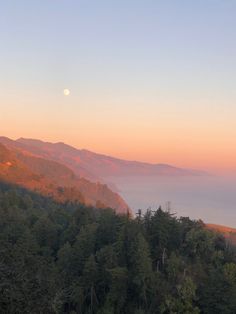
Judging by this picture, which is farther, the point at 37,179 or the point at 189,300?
the point at 37,179

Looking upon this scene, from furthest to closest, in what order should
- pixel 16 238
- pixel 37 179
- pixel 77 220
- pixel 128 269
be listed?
pixel 37 179 < pixel 77 220 < pixel 16 238 < pixel 128 269

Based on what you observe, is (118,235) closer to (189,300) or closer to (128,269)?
(128,269)

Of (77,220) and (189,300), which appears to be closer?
(189,300)

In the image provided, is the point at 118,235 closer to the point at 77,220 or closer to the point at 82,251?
the point at 82,251

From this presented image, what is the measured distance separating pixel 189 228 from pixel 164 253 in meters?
6.52

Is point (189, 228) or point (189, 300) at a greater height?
point (189, 228)

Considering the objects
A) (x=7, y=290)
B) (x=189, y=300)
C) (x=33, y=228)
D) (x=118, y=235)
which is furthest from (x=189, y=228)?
(x=7, y=290)

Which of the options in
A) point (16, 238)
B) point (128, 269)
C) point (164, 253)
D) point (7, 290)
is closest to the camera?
point (7, 290)

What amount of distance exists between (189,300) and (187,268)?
492 cm

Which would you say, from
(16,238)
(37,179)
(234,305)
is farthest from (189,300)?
(37,179)

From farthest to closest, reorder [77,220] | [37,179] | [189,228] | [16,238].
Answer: [37,179]
[77,220]
[189,228]
[16,238]

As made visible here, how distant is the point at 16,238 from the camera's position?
127 ft

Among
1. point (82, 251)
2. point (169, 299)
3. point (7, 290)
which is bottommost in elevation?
point (169, 299)

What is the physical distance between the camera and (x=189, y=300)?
30.6m
